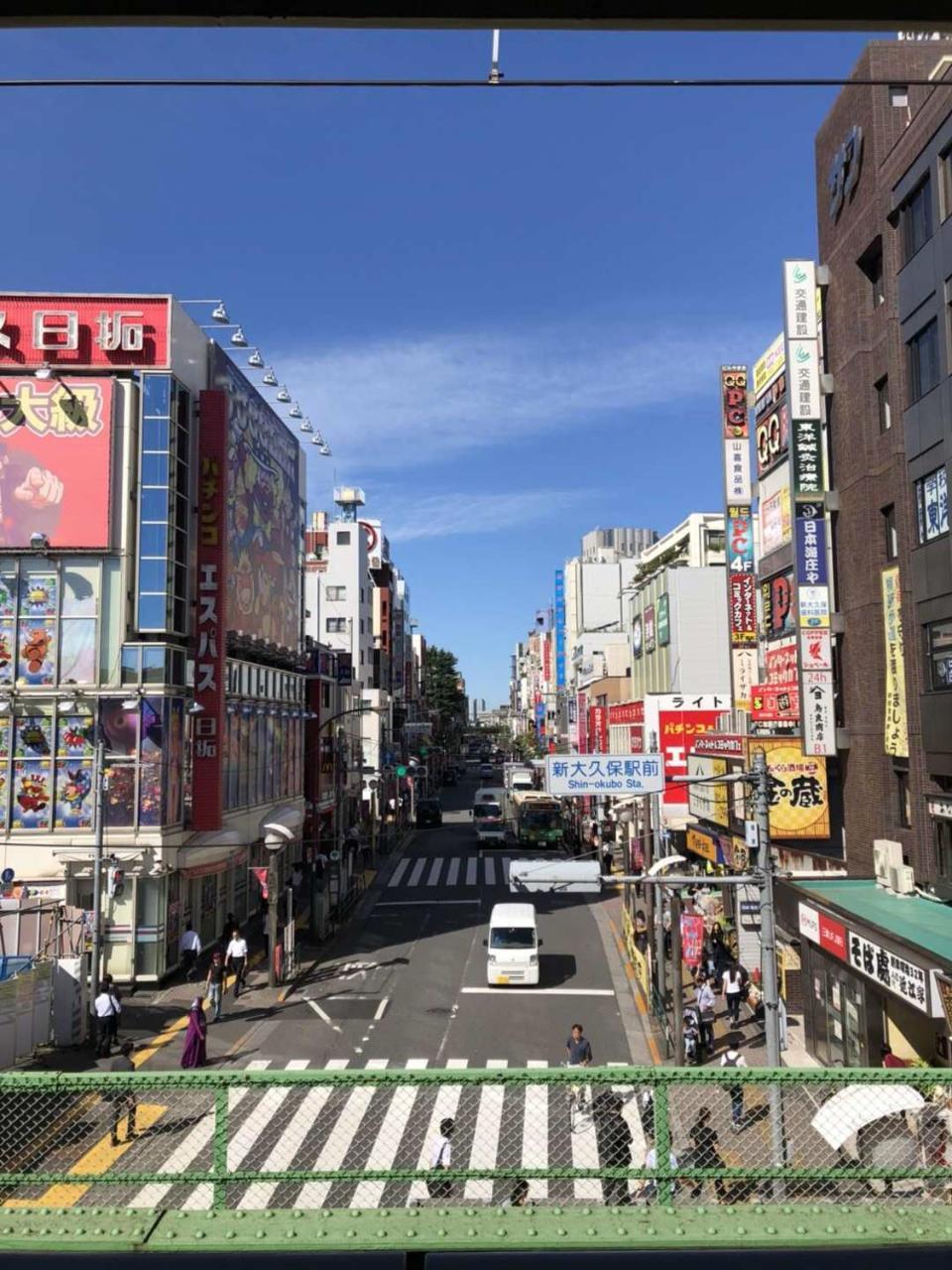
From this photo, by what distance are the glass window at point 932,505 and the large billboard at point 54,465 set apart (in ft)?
70.9

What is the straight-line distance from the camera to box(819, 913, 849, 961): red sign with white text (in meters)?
17.0

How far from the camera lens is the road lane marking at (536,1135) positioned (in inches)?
264

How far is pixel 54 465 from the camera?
1069 inches

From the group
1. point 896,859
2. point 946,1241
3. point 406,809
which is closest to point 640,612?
point 406,809

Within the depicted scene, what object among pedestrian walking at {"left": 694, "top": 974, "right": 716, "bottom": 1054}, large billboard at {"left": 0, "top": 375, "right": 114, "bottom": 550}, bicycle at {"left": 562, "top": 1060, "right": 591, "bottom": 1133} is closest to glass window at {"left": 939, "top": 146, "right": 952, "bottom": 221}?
pedestrian walking at {"left": 694, "top": 974, "right": 716, "bottom": 1054}

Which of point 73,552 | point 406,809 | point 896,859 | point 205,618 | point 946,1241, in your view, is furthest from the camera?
point 406,809

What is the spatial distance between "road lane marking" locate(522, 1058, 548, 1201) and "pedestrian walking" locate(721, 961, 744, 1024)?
5.42m

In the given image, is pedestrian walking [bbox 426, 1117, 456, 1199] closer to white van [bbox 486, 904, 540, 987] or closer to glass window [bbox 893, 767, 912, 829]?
glass window [bbox 893, 767, 912, 829]

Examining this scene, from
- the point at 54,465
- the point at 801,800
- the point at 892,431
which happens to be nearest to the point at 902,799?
the point at 801,800

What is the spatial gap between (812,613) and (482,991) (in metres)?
13.8

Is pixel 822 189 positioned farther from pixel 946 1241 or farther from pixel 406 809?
pixel 406 809

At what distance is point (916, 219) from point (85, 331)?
2276 centimetres

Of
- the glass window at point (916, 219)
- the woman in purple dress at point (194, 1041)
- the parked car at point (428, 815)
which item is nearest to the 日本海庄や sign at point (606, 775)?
the woman in purple dress at point (194, 1041)

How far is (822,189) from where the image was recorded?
25.3 meters
